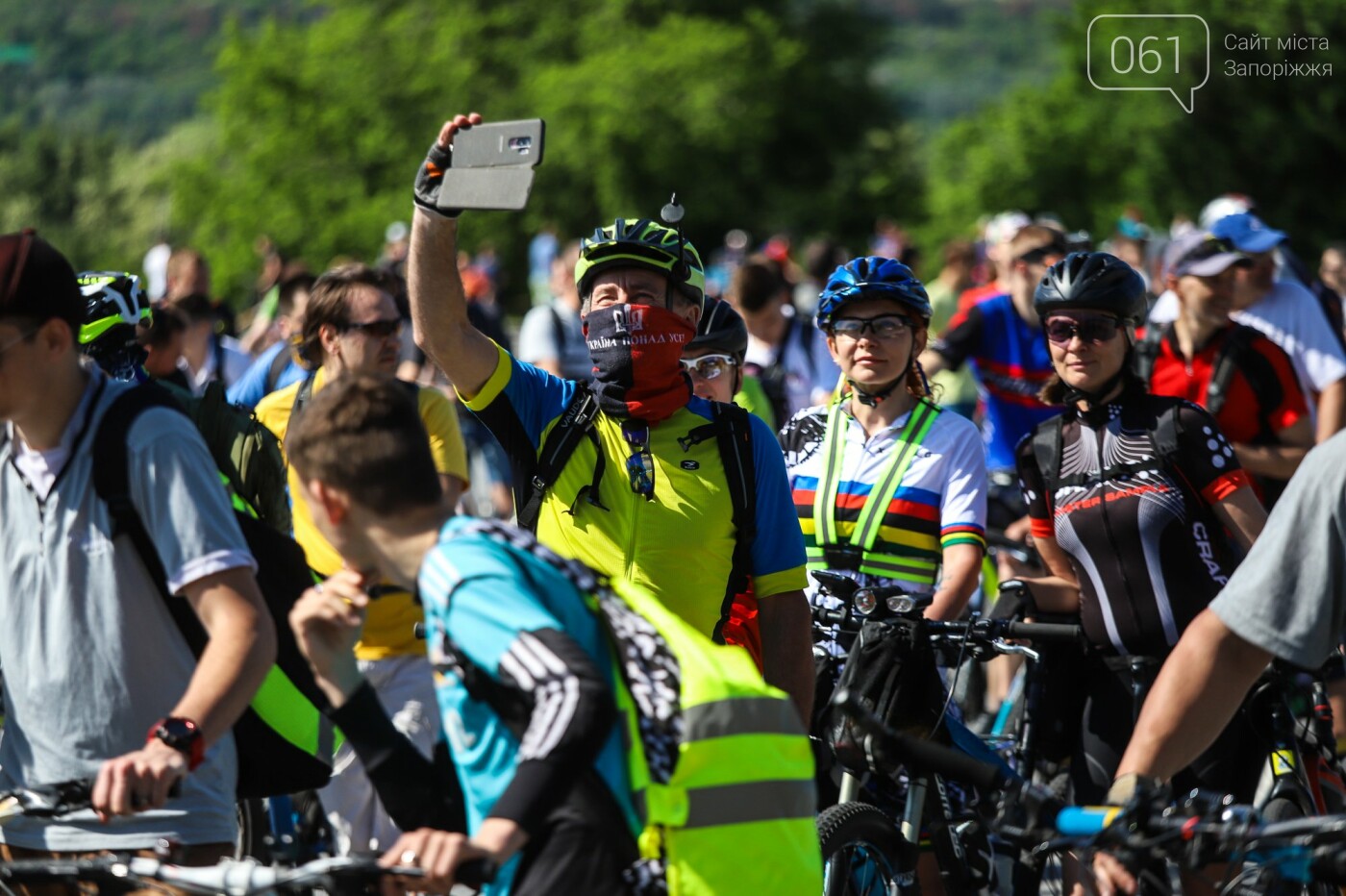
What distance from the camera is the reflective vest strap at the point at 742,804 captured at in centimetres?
306

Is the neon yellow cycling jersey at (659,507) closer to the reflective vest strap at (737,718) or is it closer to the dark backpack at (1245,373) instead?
the reflective vest strap at (737,718)

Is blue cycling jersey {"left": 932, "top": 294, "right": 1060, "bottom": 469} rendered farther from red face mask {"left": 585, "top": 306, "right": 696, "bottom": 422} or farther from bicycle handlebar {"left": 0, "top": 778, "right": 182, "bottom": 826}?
bicycle handlebar {"left": 0, "top": 778, "right": 182, "bottom": 826}

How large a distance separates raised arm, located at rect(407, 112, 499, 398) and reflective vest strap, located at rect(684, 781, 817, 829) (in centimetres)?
175

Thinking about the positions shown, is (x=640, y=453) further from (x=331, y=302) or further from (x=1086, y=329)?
(x=331, y=302)

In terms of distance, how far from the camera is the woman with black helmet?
5.40m

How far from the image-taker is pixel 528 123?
3.88 meters

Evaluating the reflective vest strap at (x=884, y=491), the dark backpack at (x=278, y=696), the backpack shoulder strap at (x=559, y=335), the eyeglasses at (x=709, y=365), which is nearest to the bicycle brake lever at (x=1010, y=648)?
the reflective vest strap at (x=884, y=491)

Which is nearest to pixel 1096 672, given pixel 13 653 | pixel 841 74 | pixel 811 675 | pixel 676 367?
pixel 811 675

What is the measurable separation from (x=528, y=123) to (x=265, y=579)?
1.16m

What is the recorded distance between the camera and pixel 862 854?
5.06m

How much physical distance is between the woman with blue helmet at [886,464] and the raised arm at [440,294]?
159cm

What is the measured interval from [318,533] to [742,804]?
10.6ft

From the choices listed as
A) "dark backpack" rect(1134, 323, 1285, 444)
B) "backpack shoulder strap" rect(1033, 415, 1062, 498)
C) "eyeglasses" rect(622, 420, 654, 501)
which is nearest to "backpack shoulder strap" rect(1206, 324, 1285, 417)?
"dark backpack" rect(1134, 323, 1285, 444)

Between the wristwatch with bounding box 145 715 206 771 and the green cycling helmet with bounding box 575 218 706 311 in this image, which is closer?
the wristwatch with bounding box 145 715 206 771
